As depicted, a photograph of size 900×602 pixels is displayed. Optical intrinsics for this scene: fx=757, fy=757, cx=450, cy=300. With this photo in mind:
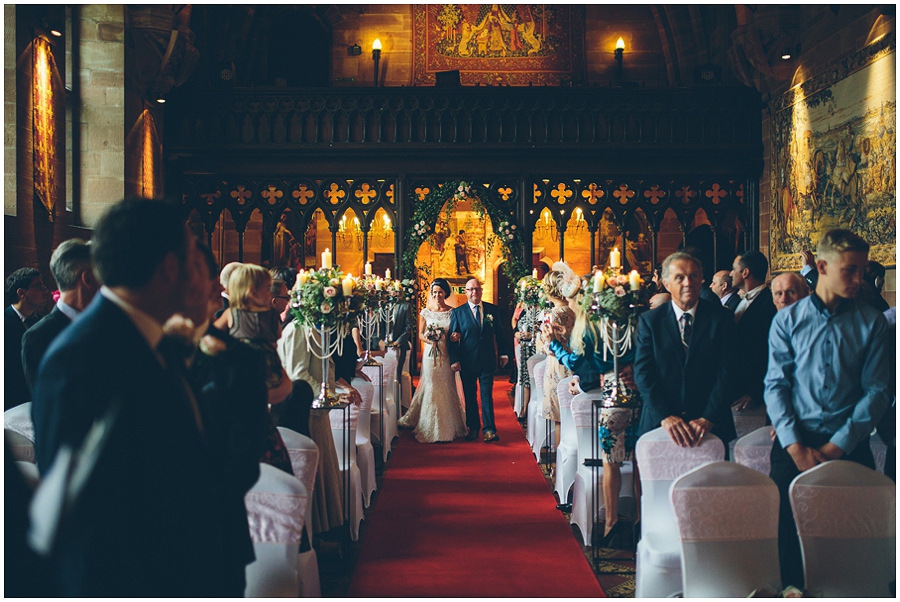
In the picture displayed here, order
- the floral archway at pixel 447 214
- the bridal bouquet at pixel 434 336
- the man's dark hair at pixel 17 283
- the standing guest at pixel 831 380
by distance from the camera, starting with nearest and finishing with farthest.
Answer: the standing guest at pixel 831 380, the man's dark hair at pixel 17 283, the bridal bouquet at pixel 434 336, the floral archway at pixel 447 214

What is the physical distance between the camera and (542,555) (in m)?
4.70

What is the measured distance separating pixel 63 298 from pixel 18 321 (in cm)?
135

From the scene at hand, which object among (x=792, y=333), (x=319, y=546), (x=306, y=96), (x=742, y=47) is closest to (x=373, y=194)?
(x=306, y=96)

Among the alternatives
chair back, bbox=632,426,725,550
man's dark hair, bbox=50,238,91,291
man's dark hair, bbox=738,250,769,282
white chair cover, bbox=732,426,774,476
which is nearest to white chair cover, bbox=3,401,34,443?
man's dark hair, bbox=50,238,91,291

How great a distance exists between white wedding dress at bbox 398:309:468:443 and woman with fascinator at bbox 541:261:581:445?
1518 mm

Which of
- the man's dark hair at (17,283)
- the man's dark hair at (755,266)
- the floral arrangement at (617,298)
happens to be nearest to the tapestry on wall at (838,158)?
the man's dark hair at (755,266)

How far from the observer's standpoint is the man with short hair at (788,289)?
4520mm

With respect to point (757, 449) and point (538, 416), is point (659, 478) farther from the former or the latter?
point (538, 416)

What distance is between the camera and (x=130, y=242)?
1688 mm

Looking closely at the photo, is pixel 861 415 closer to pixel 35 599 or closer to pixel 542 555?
pixel 542 555

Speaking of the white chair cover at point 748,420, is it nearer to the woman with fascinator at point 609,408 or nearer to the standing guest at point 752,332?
the standing guest at point 752,332

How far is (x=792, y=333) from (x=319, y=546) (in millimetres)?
2981

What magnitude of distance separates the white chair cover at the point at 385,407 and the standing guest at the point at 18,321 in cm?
317

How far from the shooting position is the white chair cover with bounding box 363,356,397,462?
7418 millimetres
